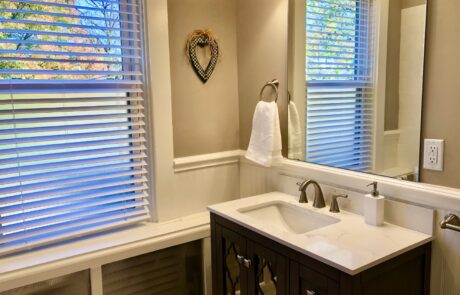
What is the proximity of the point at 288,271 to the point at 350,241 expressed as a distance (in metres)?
0.26

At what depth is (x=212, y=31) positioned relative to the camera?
2.19 meters

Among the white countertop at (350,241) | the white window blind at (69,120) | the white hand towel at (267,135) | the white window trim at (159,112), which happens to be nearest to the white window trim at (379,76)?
the white countertop at (350,241)

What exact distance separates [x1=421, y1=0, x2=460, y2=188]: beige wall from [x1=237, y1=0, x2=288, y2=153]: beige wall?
0.79 meters

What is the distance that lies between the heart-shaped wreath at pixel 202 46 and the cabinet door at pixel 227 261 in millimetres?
904

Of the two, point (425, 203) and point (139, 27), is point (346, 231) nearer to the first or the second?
point (425, 203)

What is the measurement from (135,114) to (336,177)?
1082 millimetres

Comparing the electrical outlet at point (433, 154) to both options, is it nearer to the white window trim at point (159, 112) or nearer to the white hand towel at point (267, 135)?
the white hand towel at point (267, 135)

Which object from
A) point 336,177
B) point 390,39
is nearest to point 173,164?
point 336,177

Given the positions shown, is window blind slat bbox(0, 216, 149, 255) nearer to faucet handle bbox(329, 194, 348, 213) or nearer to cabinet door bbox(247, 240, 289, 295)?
cabinet door bbox(247, 240, 289, 295)

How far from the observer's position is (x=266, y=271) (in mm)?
1577

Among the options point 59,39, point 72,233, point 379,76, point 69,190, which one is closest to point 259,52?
point 379,76

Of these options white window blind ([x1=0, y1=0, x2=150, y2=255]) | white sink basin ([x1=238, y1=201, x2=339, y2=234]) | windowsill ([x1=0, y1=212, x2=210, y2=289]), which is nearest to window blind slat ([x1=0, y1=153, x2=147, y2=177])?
white window blind ([x1=0, y1=0, x2=150, y2=255])

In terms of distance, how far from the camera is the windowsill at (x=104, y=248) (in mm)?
1644

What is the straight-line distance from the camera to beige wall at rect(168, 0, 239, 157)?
209 centimetres
